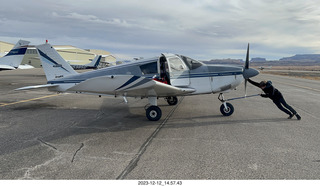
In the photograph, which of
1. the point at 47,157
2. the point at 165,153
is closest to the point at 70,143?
the point at 47,157

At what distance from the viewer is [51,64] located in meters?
8.34

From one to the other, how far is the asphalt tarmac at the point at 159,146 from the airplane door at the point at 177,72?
4.07ft

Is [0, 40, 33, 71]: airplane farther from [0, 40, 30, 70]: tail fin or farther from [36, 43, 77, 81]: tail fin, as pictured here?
[36, 43, 77, 81]: tail fin

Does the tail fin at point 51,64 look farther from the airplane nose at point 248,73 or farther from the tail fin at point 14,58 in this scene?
the tail fin at point 14,58

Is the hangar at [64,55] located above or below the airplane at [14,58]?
above

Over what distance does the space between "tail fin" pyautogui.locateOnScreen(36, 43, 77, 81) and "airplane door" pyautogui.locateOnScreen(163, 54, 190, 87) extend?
441cm

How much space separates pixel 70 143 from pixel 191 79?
14.3 feet

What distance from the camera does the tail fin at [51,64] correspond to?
27.1 feet

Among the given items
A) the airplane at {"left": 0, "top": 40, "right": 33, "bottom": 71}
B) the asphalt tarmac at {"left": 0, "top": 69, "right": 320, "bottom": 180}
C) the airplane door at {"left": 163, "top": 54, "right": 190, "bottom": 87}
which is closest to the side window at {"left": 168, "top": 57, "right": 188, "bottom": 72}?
the airplane door at {"left": 163, "top": 54, "right": 190, "bottom": 87}

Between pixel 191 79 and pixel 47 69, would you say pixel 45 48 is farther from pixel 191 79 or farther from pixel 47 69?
pixel 191 79

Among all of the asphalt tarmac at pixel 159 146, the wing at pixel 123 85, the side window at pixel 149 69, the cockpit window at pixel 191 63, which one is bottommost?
the asphalt tarmac at pixel 159 146

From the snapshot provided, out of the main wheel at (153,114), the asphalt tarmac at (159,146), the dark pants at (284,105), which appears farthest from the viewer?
the dark pants at (284,105)

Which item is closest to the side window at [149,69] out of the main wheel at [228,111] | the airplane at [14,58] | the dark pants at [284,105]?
the main wheel at [228,111]

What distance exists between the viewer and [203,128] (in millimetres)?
5730
